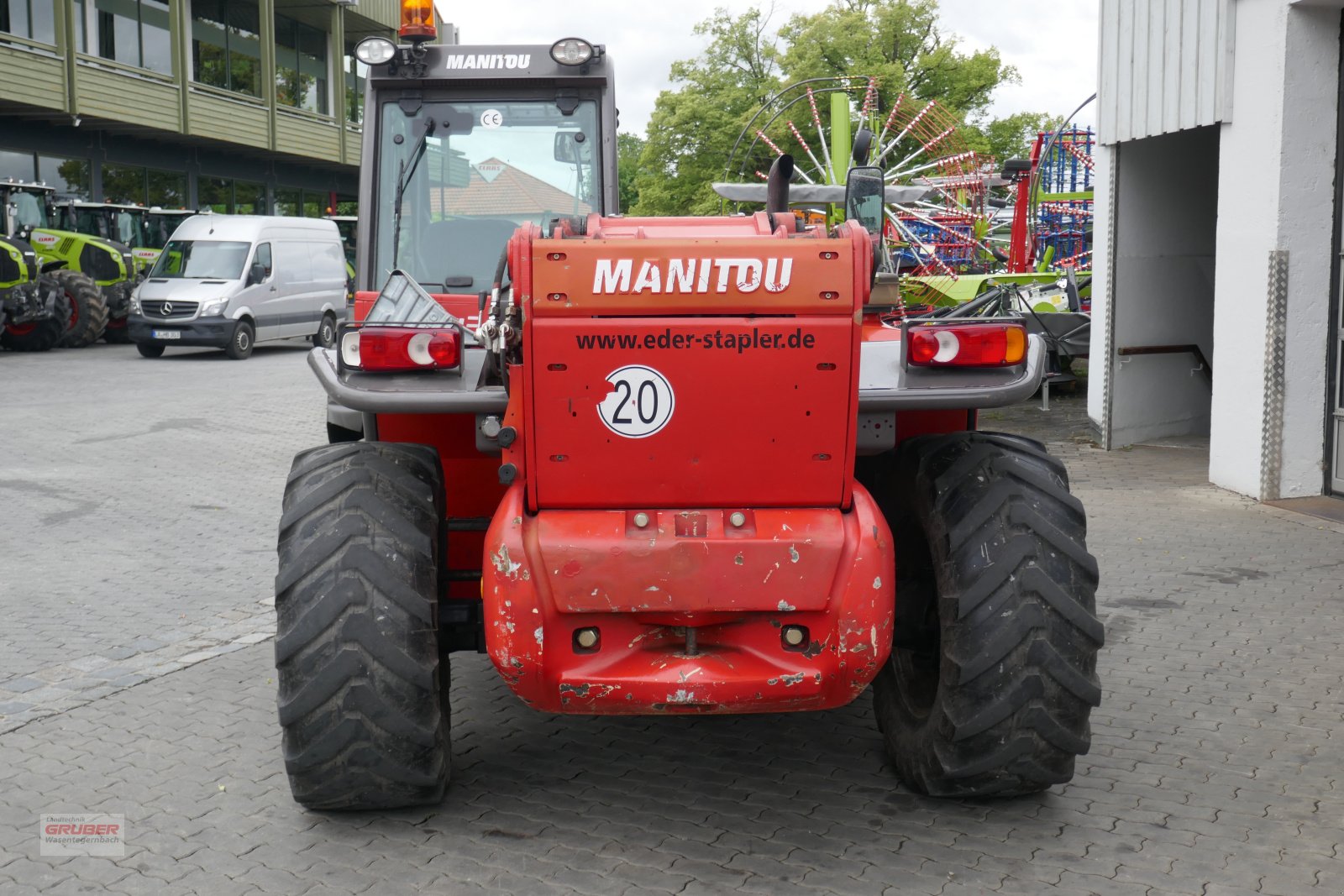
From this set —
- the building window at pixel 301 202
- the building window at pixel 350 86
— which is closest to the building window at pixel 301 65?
the building window at pixel 350 86

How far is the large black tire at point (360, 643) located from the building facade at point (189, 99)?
27.3 meters

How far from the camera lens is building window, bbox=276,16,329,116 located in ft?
130

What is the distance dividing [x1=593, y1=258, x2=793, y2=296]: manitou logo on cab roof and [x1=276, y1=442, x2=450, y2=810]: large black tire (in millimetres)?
999

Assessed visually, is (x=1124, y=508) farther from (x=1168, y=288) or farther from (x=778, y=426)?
(x=778, y=426)

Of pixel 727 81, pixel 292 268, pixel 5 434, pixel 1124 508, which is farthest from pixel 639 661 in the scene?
pixel 727 81

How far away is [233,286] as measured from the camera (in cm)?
2380

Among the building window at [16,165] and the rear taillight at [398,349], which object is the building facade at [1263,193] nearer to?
the rear taillight at [398,349]

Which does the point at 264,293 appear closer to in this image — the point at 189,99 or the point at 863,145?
the point at 189,99

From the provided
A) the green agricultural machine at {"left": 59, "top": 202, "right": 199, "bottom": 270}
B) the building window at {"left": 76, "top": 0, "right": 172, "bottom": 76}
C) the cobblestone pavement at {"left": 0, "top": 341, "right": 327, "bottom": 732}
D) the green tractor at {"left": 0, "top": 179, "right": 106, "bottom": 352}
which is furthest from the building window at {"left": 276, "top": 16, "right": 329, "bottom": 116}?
the cobblestone pavement at {"left": 0, "top": 341, "right": 327, "bottom": 732}

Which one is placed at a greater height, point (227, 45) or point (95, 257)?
point (227, 45)

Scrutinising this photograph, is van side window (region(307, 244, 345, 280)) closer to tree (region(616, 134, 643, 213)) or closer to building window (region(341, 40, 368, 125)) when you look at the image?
tree (region(616, 134, 643, 213))

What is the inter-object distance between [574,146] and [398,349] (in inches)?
139

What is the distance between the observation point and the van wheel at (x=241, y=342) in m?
23.6

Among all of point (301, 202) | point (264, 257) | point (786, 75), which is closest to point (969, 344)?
point (264, 257)
